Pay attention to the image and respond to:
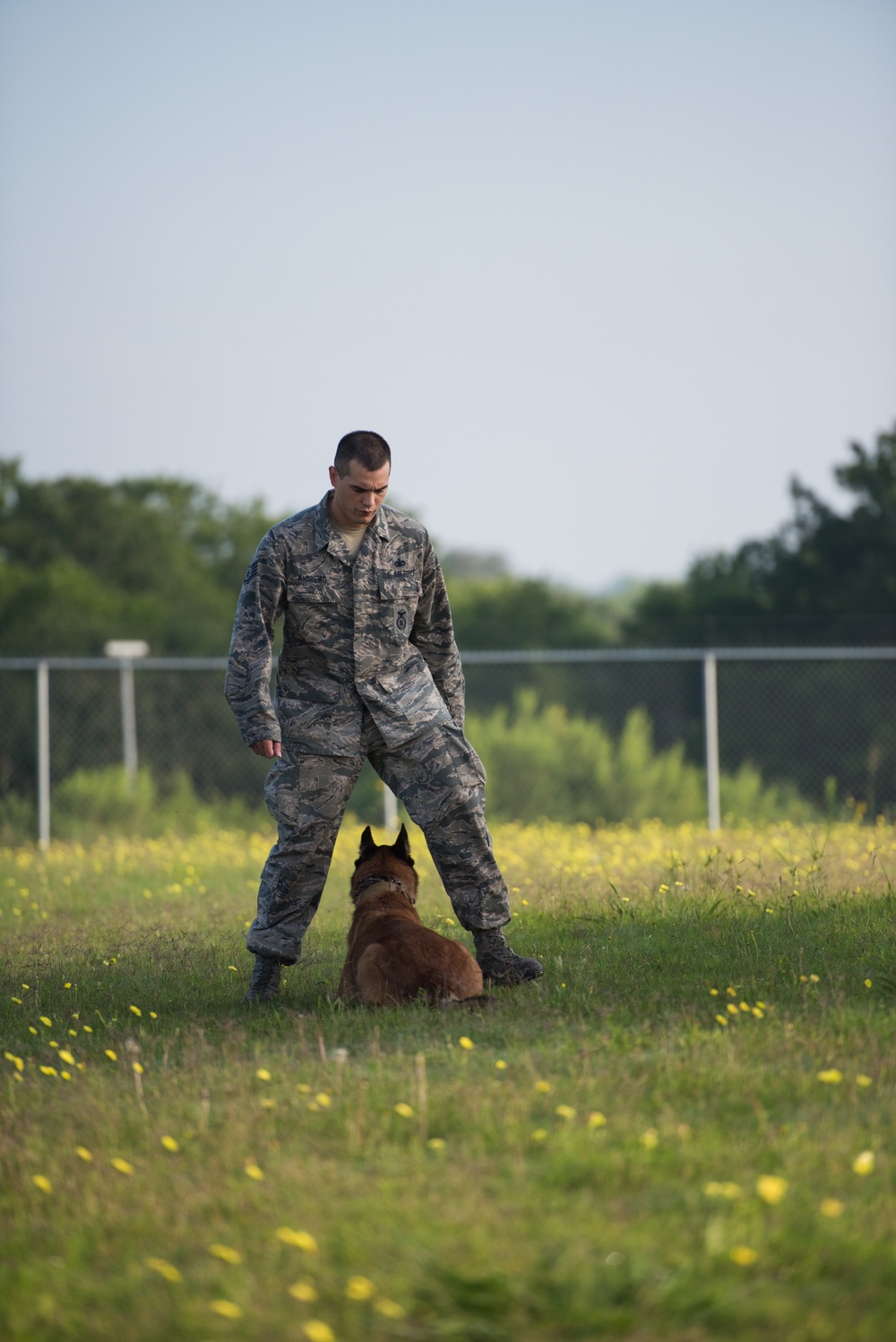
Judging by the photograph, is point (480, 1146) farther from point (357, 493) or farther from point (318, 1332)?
point (357, 493)

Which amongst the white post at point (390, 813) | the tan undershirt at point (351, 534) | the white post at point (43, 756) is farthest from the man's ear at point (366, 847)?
the white post at point (43, 756)

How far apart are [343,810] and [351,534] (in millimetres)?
1082

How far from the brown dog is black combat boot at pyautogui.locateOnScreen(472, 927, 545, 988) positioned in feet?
0.98

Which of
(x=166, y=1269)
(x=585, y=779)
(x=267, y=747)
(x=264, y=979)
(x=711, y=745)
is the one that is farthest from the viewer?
(x=585, y=779)

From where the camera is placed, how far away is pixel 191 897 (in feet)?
25.7

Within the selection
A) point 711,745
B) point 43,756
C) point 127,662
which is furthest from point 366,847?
point 127,662

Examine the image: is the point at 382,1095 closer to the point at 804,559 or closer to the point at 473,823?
the point at 473,823

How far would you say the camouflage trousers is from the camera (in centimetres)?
470

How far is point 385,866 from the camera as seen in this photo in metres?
5.05

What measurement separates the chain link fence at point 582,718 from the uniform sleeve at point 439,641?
9.56 m

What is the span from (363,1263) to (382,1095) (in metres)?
0.98

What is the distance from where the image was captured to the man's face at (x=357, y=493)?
4.55 metres

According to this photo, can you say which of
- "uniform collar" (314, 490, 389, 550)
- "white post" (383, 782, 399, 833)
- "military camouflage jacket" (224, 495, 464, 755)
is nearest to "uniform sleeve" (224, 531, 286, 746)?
"military camouflage jacket" (224, 495, 464, 755)

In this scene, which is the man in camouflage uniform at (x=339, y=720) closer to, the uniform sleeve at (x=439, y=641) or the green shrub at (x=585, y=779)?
the uniform sleeve at (x=439, y=641)
